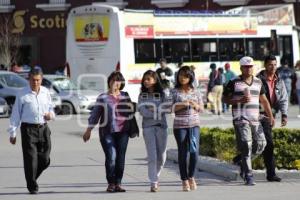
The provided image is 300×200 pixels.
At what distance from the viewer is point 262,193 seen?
36.1 ft

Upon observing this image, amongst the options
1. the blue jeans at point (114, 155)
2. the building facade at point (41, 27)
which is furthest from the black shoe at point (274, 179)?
the building facade at point (41, 27)

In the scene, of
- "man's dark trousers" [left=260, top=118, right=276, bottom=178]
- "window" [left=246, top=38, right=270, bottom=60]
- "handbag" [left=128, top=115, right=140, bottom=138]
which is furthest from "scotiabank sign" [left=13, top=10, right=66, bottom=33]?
"handbag" [left=128, top=115, right=140, bottom=138]

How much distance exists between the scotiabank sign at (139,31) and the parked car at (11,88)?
11.0 ft

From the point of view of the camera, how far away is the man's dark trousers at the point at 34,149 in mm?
11133

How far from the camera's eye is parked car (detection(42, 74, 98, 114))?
27.9m

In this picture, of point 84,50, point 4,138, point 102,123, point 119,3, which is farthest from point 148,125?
point 119,3

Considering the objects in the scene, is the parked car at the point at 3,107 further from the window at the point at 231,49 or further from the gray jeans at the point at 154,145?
the gray jeans at the point at 154,145

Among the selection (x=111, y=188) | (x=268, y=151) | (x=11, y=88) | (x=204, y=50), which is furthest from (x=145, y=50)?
(x=111, y=188)

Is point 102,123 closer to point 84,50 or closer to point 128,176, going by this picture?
point 128,176

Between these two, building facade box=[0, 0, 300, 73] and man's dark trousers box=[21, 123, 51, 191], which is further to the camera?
building facade box=[0, 0, 300, 73]

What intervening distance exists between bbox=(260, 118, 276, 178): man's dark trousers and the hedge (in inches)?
30.6

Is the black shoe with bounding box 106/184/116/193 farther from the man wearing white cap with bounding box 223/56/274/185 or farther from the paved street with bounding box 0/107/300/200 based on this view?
the man wearing white cap with bounding box 223/56/274/185

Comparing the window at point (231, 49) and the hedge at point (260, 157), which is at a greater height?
the window at point (231, 49)

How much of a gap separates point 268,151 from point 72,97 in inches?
653
